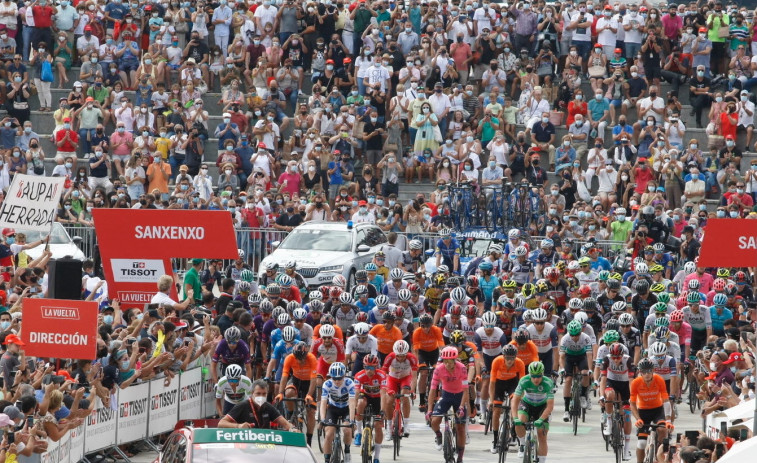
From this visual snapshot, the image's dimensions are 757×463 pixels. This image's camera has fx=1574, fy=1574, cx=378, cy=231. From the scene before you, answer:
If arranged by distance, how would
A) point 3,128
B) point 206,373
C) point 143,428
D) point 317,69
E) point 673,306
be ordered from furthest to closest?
point 317,69 < point 3,128 < point 673,306 < point 206,373 < point 143,428

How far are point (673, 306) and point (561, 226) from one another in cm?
742

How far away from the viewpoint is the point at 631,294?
2691 centimetres

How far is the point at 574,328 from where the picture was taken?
23.8m

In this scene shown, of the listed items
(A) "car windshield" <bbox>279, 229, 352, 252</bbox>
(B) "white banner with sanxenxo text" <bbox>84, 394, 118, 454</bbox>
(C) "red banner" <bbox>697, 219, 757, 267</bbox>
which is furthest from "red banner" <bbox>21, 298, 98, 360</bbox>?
(A) "car windshield" <bbox>279, 229, 352, 252</bbox>

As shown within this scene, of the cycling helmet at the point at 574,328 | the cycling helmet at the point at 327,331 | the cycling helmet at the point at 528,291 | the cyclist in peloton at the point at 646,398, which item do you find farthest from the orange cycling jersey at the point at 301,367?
Answer: the cycling helmet at the point at 528,291

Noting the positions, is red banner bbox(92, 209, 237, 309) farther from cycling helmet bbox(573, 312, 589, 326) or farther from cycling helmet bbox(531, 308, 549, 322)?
cycling helmet bbox(573, 312, 589, 326)

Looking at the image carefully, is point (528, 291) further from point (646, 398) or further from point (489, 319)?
point (646, 398)

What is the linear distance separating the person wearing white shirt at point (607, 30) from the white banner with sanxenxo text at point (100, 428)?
20613 mm

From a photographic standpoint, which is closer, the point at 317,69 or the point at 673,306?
the point at 673,306

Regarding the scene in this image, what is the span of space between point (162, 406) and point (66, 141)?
52.7 ft

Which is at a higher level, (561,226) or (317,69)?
(317,69)

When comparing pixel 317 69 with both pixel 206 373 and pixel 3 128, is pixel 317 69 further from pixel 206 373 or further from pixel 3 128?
pixel 206 373

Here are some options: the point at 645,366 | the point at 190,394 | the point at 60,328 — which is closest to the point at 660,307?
the point at 645,366

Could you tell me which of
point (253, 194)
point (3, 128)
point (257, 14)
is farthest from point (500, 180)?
point (3, 128)
